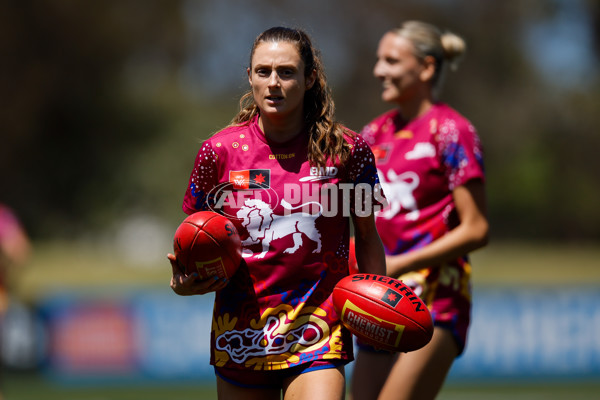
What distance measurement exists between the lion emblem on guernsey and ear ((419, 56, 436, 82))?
58.5 inches

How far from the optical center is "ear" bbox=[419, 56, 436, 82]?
450 centimetres

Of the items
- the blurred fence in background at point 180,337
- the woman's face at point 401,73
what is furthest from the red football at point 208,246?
the blurred fence in background at point 180,337

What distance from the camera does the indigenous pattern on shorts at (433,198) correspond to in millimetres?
4191

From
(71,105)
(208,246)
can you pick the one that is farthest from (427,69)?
(71,105)

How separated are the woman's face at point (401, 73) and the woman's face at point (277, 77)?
48.1 inches

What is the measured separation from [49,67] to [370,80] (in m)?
11.0

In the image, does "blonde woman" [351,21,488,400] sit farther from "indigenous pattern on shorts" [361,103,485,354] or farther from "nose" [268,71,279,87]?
"nose" [268,71,279,87]

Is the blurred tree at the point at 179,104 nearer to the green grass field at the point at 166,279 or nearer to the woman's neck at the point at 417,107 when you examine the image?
the green grass field at the point at 166,279

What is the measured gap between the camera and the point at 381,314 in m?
3.23

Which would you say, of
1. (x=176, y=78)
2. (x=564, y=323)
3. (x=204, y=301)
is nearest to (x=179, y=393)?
(x=204, y=301)

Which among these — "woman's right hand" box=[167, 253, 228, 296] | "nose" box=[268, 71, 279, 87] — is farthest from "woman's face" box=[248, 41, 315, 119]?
"woman's right hand" box=[167, 253, 228, 296]

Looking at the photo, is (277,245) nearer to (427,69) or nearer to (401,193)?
(401,193)

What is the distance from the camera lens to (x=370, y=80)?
2902 centimetres

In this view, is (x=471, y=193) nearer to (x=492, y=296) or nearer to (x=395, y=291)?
(x=395, y=291)
